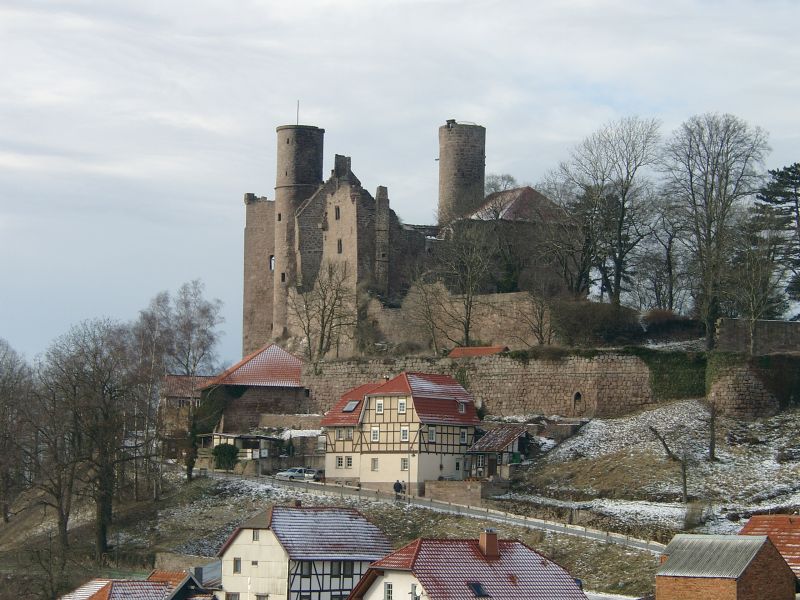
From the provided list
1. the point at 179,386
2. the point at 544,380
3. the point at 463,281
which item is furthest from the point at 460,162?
the point at 544,380

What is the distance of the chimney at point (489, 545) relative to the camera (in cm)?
4862

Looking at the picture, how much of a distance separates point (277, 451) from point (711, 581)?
114 feet

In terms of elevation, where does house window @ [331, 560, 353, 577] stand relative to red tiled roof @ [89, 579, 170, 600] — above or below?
above

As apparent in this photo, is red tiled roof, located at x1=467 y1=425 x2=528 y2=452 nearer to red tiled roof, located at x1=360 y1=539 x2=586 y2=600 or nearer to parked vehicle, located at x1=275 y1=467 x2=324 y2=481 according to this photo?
parked vehicle, located at x1=275 y1=467 x2=324 y2=481

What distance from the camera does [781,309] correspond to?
3012 inches

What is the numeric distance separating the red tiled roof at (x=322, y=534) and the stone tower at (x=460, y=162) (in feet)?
136

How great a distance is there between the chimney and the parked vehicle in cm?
2414

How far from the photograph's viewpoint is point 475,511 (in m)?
63.5

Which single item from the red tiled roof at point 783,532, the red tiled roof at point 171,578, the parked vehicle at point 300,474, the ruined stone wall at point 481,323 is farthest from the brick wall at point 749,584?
the ruined stone wall at point 481,323

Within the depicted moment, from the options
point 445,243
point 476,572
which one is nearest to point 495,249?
point 445,243

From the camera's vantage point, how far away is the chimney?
4862 cm

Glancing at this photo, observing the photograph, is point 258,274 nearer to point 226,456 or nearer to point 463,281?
point 463,281

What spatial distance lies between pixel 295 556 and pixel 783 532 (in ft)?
49.8

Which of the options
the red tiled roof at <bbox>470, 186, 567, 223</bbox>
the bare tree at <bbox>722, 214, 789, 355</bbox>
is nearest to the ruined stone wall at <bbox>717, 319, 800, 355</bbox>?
the bare tree at <bbox>722, 214, 789, 355</bbox>
